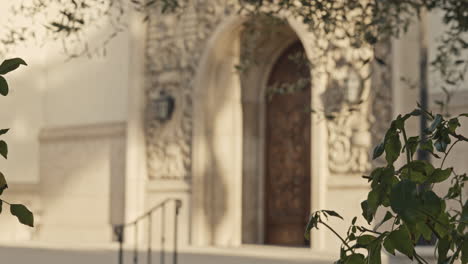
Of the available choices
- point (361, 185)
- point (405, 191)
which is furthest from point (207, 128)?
point (405, 191)

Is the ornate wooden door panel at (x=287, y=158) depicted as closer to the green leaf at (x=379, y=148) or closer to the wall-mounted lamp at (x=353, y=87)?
the wall-mounted lamp at (x=353, y=87)

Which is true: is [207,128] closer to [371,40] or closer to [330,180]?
[330,180]

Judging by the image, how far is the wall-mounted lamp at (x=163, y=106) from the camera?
16234 millimetres

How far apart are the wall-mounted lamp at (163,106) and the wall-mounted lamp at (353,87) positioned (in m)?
3.72

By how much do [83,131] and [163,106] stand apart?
2445mm

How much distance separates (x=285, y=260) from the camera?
12453mm

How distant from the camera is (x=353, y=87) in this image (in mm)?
13672

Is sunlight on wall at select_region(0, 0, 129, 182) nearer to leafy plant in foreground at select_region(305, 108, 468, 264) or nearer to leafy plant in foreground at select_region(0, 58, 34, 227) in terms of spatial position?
leafy plant in foreground at select_region(0, 58, 34, 227)

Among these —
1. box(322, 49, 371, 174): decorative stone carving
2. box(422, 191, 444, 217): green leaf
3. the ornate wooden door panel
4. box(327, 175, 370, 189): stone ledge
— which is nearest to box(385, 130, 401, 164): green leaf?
box(422, 191, 444, 217): green leaf

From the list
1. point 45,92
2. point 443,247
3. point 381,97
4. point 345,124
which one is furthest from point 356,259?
point 45,92

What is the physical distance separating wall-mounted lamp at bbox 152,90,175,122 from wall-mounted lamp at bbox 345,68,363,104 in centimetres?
372

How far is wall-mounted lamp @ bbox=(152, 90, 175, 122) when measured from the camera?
639 inches

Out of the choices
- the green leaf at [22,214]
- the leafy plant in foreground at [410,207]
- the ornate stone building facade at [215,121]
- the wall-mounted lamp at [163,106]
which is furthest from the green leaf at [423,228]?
the wall-mounted lamp at [163,106]

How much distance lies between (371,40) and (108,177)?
10251 millimetres
